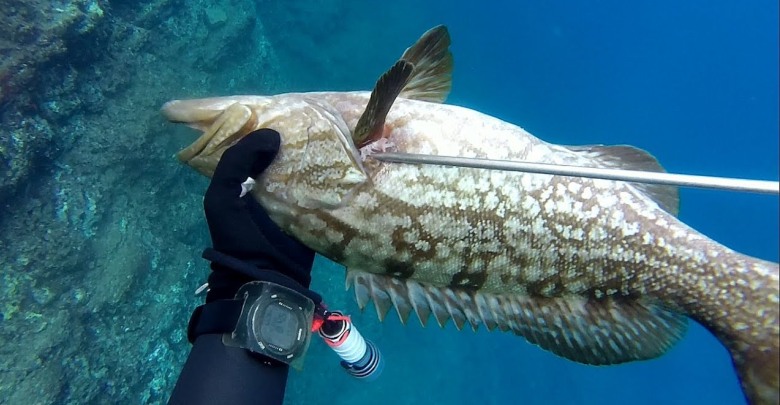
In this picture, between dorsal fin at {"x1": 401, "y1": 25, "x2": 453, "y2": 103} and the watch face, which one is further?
dorsal fin at {"x1": 401, "y1": 25, "x2": 453, "y2": 103}

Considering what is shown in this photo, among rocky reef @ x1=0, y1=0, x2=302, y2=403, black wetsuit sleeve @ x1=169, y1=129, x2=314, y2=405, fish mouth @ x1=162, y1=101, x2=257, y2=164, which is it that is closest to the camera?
black wetsuit sleeve @ x1=169, y1=129, x2=314, y2=405

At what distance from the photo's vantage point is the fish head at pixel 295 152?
89.8 inches

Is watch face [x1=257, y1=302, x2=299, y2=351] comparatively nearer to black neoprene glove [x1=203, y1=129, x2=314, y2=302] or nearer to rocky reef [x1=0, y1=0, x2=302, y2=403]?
black neoprene glove [x1=203, y1=129, x2=314, y2=302]

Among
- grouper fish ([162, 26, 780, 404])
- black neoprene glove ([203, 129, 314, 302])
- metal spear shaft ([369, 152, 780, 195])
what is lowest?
black neoprene glove ([203, 129, 314, 302])

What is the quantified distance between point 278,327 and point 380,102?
3.61 ft

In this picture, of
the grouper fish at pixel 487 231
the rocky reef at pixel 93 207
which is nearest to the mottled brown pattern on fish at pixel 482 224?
the grouper fish at pixel 487 231

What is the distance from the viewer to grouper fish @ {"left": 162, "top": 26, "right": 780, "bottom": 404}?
7.24 ft

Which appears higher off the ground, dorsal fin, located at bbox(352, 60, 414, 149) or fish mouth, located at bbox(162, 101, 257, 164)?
dorsal fin, located at bbox(352, 60, 414, 149)

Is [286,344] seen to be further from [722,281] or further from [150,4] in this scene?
[150,4]

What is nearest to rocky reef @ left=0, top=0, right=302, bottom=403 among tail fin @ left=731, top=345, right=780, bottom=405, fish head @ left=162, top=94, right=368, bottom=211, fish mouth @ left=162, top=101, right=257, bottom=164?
fish mouth @ left=162, top=101, right=257, bottom=164

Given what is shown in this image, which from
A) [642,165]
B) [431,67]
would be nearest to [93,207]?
[431,67]

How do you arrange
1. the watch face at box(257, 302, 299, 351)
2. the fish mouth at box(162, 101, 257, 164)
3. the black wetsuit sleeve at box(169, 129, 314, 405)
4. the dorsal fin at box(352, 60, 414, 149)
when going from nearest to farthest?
1. the dorsal fin at box(352, 60, 414, 149)
2. the black wetsuit sleeve at box(169, 129, 314, 405)
3. the watch face at box(257, 302, 299, 351)
4. the fish mouth at box(162, 101, 257, 164)

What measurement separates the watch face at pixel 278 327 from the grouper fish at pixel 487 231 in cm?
33

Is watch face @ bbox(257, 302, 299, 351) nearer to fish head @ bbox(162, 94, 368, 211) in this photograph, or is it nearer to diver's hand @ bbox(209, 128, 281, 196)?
fish head @ bbox(162, 94, 368, 211)
